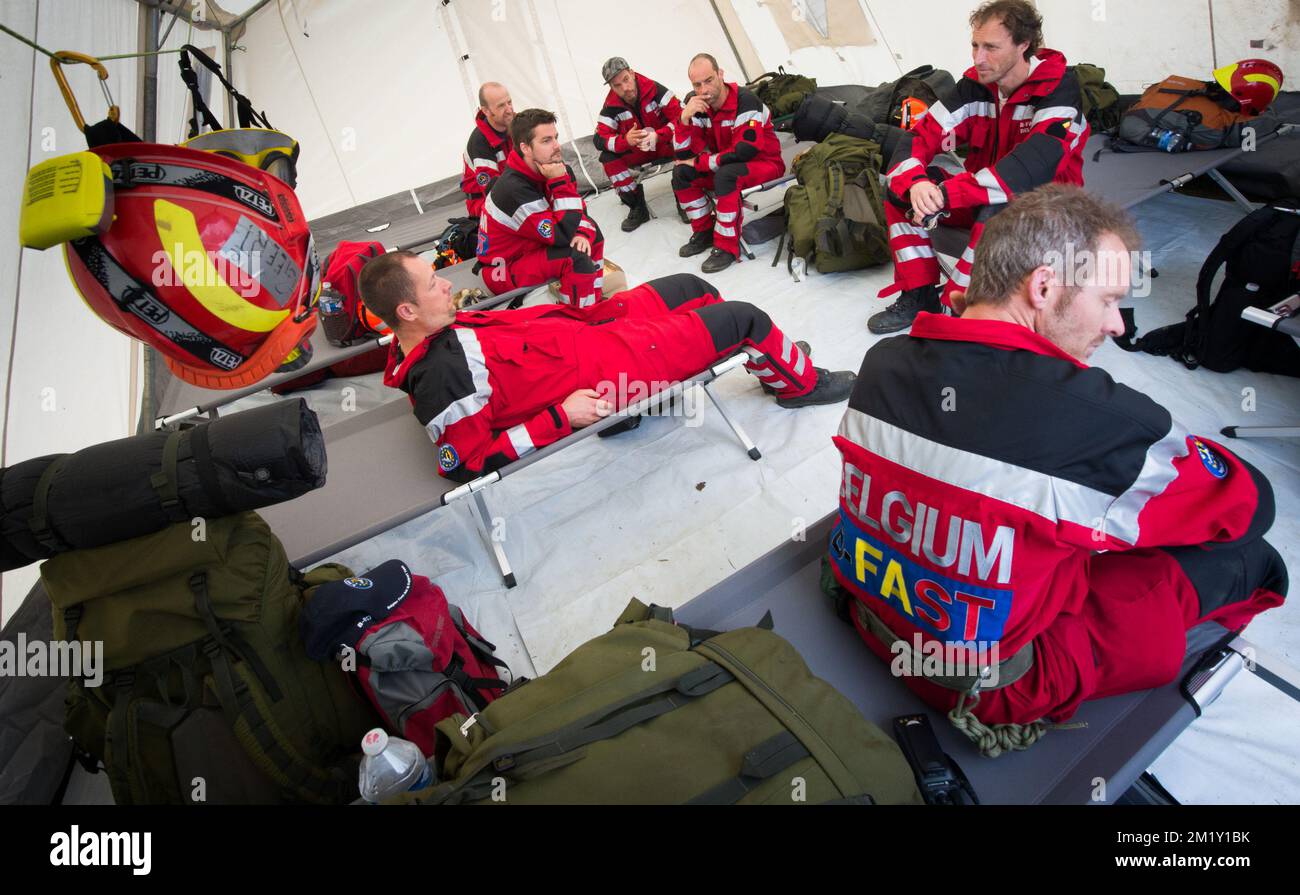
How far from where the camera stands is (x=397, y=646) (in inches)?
64.9

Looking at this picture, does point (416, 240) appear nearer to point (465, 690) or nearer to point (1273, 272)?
point (465, 690)

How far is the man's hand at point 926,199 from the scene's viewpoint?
276 centimetres

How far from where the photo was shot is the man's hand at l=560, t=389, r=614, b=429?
2395 mm

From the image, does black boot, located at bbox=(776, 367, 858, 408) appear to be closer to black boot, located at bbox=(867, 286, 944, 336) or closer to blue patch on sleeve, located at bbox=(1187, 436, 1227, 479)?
black boot, located at bbox=(867, 286, 944, 336)

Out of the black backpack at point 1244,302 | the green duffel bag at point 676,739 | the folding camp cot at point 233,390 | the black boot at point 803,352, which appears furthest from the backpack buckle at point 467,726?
the black backpack at point 1244,302

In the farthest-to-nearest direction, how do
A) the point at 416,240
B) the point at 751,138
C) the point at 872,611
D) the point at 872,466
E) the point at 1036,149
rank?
the point at 416,240, the point at 751,138, the point at 1036,149, the point at 872,611, the point at 872,466

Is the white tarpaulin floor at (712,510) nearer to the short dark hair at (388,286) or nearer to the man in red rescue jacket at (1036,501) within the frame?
the man in red rescue jacket at (1036,501)

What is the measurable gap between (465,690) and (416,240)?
370 centimetres

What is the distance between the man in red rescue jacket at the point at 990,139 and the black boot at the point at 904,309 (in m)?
0.07

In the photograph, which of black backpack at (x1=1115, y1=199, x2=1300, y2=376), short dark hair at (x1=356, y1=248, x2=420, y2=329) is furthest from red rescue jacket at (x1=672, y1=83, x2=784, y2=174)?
short dark hair at (x1=356, y1=248, x2=420, y2=329)

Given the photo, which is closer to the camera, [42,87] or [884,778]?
[884,778]

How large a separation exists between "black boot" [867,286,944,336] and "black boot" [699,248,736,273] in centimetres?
120

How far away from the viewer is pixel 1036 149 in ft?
8.84
